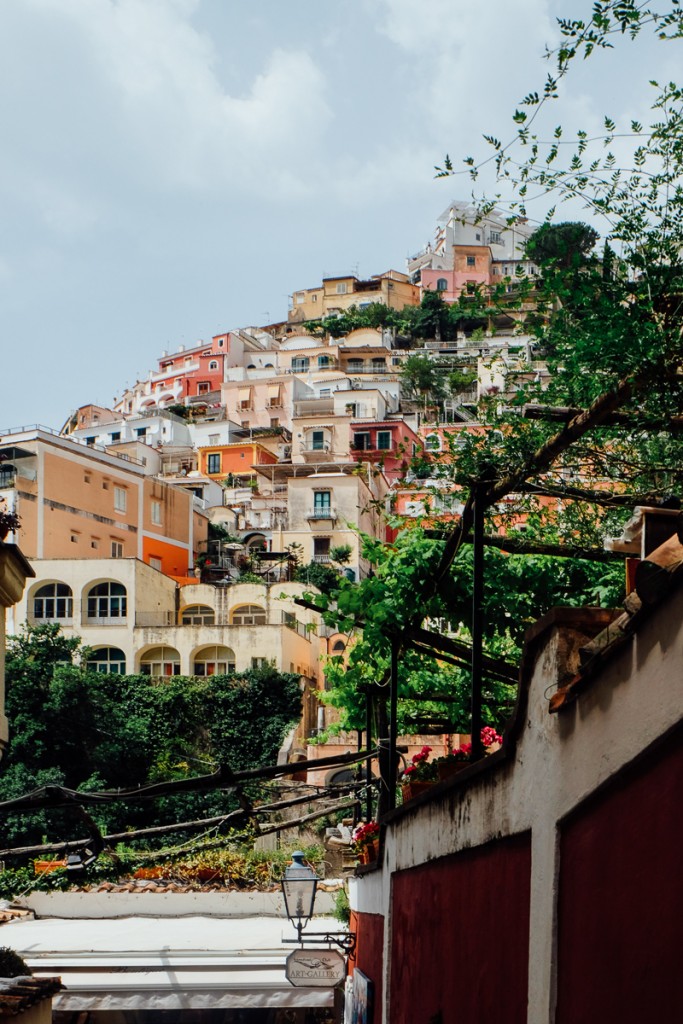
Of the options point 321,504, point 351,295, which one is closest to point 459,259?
point 351,295

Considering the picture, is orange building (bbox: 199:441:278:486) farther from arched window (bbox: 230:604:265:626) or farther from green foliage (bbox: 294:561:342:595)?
arched window (bbox: 230:604:265:626)

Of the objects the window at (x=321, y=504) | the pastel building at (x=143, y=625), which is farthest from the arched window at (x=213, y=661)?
the window at (x=321, y=504)

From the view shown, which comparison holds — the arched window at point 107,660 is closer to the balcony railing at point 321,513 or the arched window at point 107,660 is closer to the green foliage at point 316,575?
the green foliage at point 316,575

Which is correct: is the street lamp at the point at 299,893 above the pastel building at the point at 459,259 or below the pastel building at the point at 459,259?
below

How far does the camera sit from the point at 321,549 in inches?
2370

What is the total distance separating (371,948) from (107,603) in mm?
40573

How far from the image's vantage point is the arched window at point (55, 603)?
166 feet

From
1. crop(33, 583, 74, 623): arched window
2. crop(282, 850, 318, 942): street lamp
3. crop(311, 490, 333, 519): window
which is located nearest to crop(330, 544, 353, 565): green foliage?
crop(311, 490, 333, 519): window

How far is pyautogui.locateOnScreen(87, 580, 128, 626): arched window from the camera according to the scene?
Result: 5028 cm

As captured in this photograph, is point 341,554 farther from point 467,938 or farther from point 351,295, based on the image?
point 351,295

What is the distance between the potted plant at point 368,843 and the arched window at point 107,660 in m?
38.6

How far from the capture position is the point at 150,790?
8727mm

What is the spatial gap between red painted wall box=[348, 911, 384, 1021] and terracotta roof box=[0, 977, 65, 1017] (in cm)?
273

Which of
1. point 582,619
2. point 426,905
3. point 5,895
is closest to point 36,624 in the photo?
point 5,895
